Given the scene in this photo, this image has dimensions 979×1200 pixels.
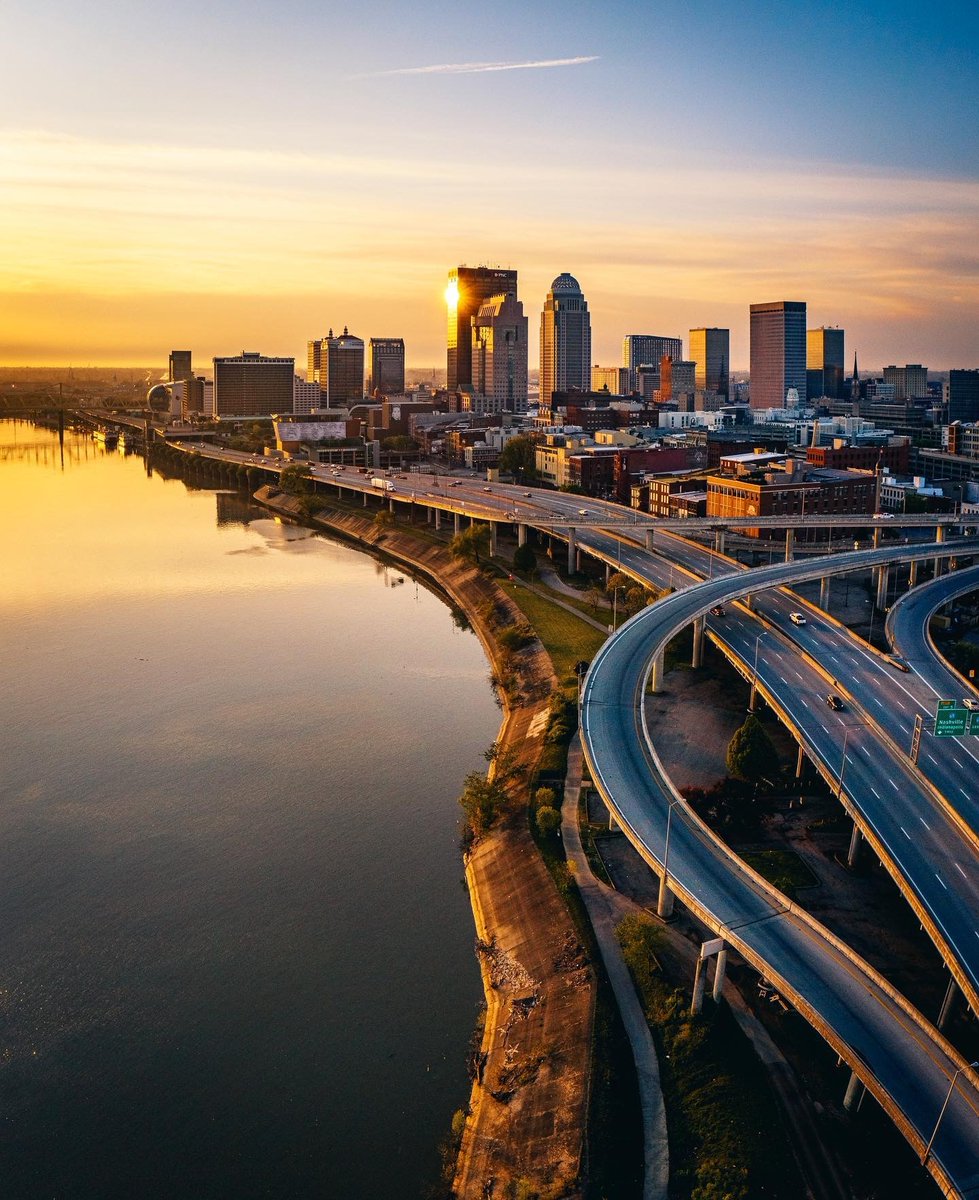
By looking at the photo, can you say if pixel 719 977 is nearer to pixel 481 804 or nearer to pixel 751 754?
pixel 481 804

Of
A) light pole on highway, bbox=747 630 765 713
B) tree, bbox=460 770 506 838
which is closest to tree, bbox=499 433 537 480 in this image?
light pole on highway, bbox=747 630 765 713

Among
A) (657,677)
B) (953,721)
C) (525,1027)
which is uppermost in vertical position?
(953,721)

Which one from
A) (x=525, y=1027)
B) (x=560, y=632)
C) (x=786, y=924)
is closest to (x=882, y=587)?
(x=560, y=632)

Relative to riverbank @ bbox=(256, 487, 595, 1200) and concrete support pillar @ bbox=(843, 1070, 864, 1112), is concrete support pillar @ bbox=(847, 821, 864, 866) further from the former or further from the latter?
concrete support pillar @ bbox=(843, 1070, 864, 1112)

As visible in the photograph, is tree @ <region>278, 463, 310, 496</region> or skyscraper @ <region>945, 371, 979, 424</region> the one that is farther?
skyscraper @ <region>945, 371, 979, 424</region>

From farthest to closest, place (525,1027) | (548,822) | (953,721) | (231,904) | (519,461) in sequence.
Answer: (519,461)
(548,822)
(231,904)
(953,721)
(525,1027)
